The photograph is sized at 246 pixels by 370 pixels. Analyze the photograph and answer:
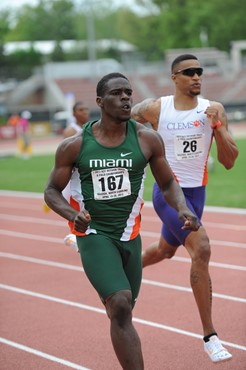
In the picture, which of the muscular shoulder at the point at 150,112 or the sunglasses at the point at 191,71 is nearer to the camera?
the sunglasses at the point at 191,71

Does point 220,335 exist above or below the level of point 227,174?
above

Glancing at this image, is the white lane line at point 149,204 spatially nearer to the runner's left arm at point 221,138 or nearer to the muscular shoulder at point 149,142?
the runner's left arm at point 221,138

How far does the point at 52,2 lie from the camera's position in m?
107

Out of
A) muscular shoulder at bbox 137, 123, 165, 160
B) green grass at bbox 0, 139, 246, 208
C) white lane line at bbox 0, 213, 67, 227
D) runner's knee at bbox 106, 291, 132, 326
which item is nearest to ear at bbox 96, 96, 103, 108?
muscular shoulder at bbox 137, 123, 165, 160

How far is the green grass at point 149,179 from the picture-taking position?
15.9 meters

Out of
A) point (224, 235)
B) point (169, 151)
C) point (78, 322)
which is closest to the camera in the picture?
point (169, 151)

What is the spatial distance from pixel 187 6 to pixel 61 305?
6778 centimetres

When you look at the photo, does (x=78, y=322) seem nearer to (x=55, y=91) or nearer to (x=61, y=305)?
(x=61, y=305)

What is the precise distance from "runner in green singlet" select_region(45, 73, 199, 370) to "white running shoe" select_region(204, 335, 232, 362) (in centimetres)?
82

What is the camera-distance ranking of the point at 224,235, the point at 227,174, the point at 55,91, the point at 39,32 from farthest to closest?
the point at 39,32
the point at 55,91
the point at 227,174
the point at 224,235

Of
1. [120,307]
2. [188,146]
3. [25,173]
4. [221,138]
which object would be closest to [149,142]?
[120,307]

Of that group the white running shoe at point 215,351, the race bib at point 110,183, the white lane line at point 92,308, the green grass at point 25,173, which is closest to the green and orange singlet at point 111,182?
the race bib at point 110,183

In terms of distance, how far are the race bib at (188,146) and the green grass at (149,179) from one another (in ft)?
26.5

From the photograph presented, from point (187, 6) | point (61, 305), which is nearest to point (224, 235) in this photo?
point (61, 305)
